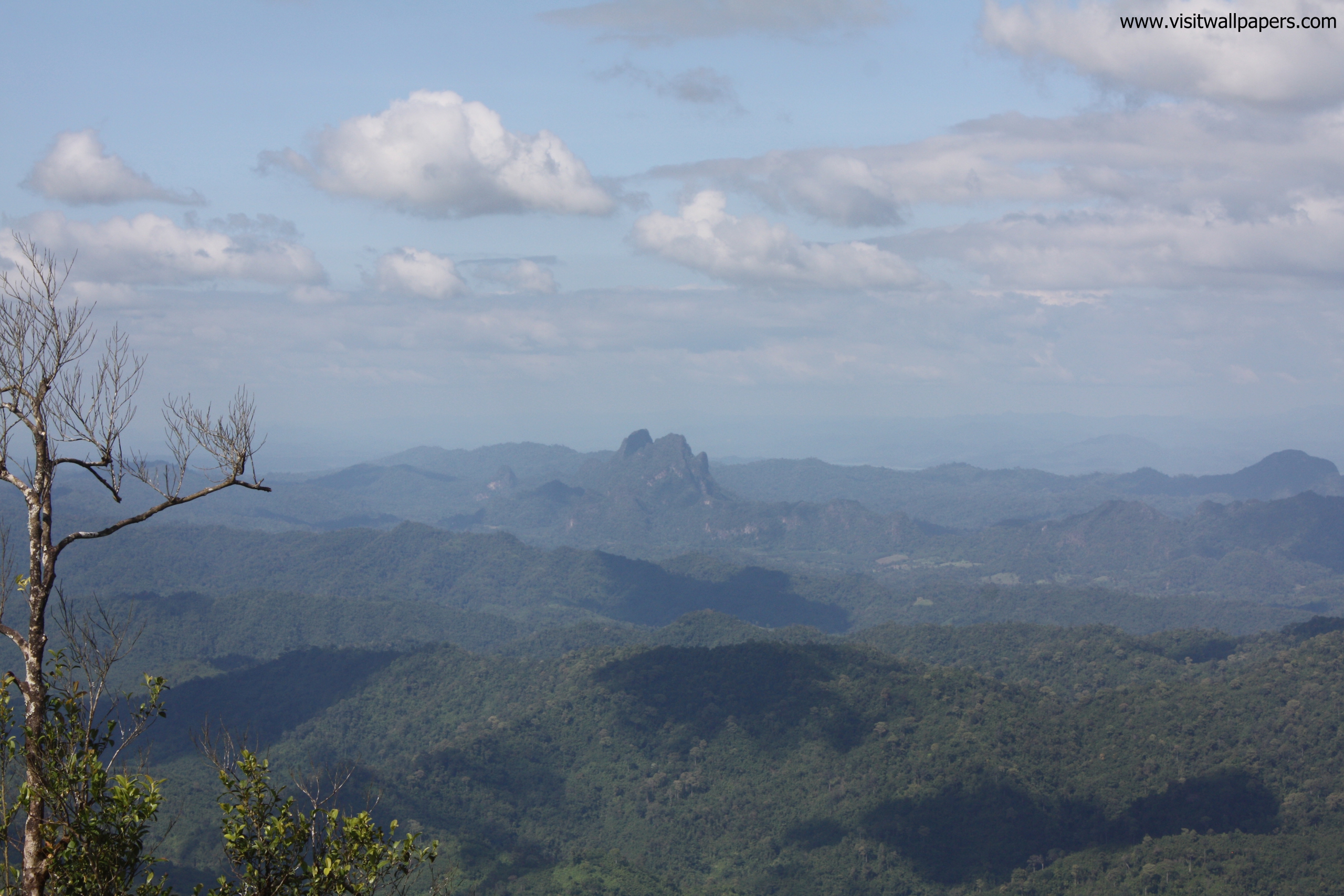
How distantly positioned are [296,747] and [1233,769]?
356ft

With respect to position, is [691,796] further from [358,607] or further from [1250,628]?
[1250,628]

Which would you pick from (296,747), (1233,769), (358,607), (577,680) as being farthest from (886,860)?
(358,607)

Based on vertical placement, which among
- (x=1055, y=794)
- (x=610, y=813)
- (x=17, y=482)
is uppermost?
(x=17, y=482)

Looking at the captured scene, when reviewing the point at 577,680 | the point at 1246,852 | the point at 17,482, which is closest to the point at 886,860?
the point at 1246,852

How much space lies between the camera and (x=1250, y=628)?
183m

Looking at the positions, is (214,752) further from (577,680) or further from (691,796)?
(577,680)

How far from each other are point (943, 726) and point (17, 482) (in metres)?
101

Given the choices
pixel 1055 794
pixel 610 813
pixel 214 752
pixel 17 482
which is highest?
pixel 17 482

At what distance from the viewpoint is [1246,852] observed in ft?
218

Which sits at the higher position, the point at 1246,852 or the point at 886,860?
the point at 1246,852

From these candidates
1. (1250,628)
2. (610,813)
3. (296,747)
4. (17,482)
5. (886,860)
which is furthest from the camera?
(1250,628)

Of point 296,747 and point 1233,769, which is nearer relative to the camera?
point 1233,769

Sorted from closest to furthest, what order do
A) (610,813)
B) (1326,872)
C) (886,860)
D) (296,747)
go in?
1. (1326,872)
2. (886,860)
3. (610,813)
4. (296,747)

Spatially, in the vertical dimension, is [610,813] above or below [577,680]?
below
